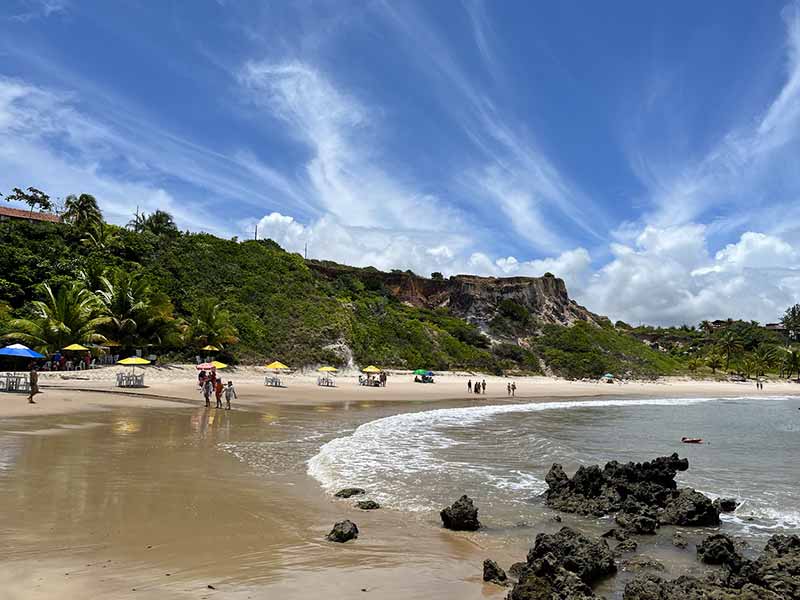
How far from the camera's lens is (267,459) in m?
12.8

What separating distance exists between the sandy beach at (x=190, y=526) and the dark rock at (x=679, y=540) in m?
1.99

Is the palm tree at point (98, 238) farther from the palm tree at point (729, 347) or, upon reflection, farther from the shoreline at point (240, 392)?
the palm tree at point (729, 347)

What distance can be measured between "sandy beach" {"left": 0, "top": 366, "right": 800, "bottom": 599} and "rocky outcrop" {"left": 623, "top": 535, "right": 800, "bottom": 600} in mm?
1581

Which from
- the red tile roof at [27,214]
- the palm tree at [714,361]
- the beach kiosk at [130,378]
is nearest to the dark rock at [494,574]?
the beach kiosk at [130,378]

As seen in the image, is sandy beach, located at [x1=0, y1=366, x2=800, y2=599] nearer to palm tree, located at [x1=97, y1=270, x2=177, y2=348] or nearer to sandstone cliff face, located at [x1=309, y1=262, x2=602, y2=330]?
palm tree, located at [x1=97, y1=270, x2=177, y2=348]

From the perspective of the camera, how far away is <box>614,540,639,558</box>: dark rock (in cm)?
759

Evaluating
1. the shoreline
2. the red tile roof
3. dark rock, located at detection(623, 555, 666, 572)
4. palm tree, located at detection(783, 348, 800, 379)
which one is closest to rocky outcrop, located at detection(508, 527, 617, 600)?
dark rock, located at detection(623, 555, 666, 572)

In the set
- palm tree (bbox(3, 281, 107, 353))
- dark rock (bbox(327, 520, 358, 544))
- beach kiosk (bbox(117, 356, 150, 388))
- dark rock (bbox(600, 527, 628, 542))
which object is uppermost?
palm tree (bbox(3, 281, 107, 353))

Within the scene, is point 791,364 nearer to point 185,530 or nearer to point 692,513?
point 692,513

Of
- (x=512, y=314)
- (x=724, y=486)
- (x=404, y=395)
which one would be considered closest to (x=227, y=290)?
(x=404, y=395)

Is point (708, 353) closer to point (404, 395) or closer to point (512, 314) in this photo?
point (512, 314)

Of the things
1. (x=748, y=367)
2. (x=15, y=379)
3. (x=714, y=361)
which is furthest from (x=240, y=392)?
(x=714, y=361)

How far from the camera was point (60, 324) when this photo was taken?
30328 millimetres

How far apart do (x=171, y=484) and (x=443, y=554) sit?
5404 millimetres
